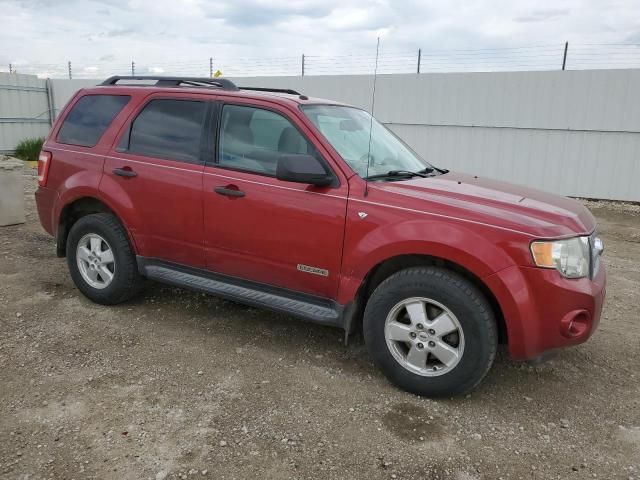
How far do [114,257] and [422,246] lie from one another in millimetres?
2651

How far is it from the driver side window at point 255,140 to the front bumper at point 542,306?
157cm

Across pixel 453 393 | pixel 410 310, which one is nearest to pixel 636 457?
pixel 453 393

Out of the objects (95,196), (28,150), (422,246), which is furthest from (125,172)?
(28,150)

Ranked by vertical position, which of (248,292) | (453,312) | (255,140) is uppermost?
(255,140)

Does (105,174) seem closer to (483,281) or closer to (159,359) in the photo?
(159,359)

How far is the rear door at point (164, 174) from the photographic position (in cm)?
405

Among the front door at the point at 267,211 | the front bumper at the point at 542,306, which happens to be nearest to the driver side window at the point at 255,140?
the front door at the point at 267,211

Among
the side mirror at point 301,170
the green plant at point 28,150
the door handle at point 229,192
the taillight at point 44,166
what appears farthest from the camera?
the green plant at point 28,150

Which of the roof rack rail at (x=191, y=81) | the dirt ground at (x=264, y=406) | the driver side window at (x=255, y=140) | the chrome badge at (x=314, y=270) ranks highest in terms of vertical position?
the roof rack rail at (x=191, y=81)

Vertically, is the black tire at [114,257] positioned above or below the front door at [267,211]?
below

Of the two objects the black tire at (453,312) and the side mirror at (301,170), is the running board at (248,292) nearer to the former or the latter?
the black tire at (453,312)

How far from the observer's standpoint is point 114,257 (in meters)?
4.47

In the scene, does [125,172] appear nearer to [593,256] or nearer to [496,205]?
[496,205]

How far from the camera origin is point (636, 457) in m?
2.87
